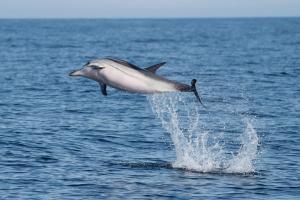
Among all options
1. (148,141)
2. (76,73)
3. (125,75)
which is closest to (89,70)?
(76,73)

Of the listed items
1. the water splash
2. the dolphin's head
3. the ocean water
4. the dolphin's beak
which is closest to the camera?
the dolphin's beak

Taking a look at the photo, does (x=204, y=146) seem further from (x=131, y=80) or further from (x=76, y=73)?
(x=76, y=73)

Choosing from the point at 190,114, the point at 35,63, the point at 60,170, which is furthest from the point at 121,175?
the point at 35,63

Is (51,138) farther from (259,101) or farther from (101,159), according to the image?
(259,101)

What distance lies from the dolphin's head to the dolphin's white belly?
0.12 metres

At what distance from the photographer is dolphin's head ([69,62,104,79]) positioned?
17.7m

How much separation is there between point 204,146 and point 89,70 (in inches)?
534

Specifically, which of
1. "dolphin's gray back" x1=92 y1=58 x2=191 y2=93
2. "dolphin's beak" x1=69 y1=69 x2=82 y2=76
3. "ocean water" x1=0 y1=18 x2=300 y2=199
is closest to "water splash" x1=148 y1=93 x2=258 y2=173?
"ocean water" x1=0 y1=18 x2=300 y2=199

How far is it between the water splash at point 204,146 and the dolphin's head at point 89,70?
352 inches

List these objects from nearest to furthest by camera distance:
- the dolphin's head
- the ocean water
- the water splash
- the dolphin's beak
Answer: the dolphin's beak, the dolphin's head, the ocean water, the water splash

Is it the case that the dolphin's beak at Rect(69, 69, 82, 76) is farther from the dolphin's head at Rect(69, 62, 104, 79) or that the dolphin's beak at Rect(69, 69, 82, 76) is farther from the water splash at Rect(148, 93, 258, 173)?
the water splash at Rect(148, 93, 258, 173)

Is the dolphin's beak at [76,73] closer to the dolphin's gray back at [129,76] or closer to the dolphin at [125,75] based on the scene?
the dolphin at [125,75]

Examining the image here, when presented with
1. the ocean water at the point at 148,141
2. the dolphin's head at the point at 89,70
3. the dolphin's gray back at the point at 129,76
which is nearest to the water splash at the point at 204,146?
the ocean water at the point at 148,141

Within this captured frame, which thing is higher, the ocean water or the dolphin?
the dolphin
